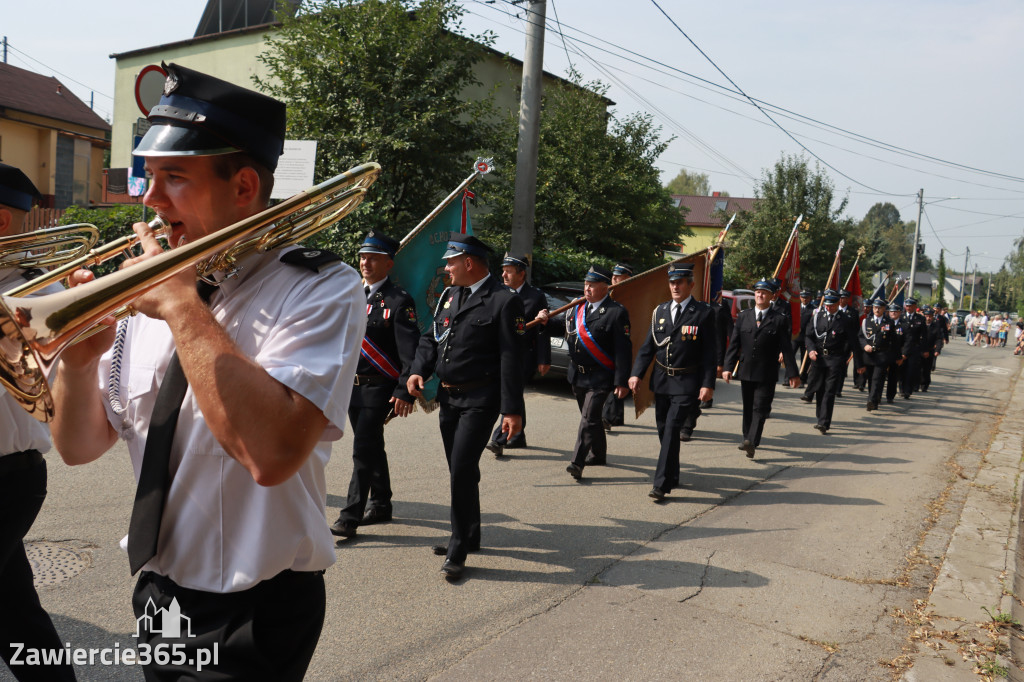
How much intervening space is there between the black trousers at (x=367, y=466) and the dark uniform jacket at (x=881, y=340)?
11821 millimetres

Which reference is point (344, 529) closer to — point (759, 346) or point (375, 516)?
point (375, 516)

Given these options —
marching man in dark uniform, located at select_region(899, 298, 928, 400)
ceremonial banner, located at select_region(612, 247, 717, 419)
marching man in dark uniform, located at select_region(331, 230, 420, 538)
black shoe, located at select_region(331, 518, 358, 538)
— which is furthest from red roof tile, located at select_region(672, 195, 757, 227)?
black shoe, located at select_region(331, 518, 358, 538)

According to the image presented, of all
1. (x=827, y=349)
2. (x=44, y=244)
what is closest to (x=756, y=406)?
(x=827, y=349)

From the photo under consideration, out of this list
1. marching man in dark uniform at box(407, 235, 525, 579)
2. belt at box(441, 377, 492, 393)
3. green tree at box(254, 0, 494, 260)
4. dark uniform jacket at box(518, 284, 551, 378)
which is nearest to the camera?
marching man in dark uniform at box(407, 235, 525, 579)

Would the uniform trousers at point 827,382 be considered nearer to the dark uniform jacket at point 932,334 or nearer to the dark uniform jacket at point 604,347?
the dark uniform jacket at point 604,347

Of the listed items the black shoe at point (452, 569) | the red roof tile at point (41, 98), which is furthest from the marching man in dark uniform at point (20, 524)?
the red roof tile at point (41, 98)

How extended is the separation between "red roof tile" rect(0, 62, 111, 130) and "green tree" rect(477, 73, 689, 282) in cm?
1950

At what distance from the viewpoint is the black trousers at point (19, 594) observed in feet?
8.17

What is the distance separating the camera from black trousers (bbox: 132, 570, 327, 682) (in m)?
1.68

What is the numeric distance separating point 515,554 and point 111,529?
2.57 m

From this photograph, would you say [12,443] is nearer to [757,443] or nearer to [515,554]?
[515,554]

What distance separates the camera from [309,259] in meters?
1.72

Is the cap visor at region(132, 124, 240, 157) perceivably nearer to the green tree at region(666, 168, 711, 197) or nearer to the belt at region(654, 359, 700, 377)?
the belt at region(654, 359, 700, 377)

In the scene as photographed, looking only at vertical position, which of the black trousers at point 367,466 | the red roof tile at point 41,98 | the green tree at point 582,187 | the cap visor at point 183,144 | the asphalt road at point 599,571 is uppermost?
the red roof tile at point 41,98
